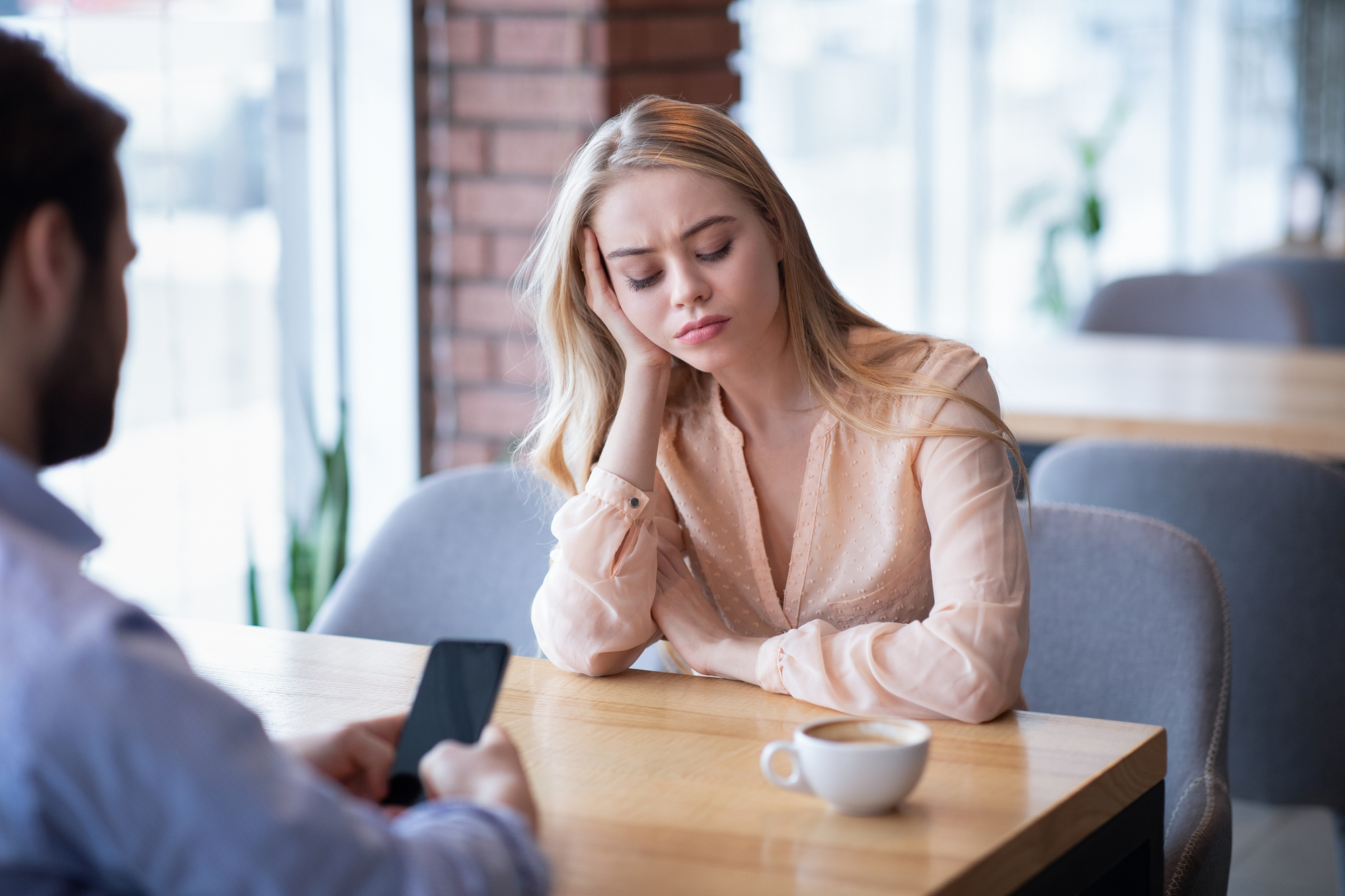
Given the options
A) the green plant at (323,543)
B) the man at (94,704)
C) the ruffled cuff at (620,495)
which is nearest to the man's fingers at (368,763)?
the man at (94,704)

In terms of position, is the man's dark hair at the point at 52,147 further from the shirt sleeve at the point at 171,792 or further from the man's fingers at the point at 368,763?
the man's fingers at the point at 368,763

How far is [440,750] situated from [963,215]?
5.20 metres

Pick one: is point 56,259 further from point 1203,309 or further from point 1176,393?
point 1203,309

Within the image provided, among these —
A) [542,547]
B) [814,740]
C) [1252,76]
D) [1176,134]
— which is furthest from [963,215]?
[814,740]

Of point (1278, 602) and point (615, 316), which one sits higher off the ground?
point (615, 316)

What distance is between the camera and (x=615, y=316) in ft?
5.54

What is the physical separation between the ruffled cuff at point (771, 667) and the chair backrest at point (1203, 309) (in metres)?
2.88

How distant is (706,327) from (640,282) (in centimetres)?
10

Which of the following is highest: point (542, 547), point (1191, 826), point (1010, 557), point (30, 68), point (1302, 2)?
point (1302, 2)

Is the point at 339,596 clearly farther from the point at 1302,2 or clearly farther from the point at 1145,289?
the point at 1302,2

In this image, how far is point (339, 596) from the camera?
1.97m

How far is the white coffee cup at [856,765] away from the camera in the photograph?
3.35ft

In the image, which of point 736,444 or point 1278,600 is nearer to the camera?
point 736,444

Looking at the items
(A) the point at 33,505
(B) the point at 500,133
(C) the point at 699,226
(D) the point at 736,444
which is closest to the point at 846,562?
(D) the point at 736,444
